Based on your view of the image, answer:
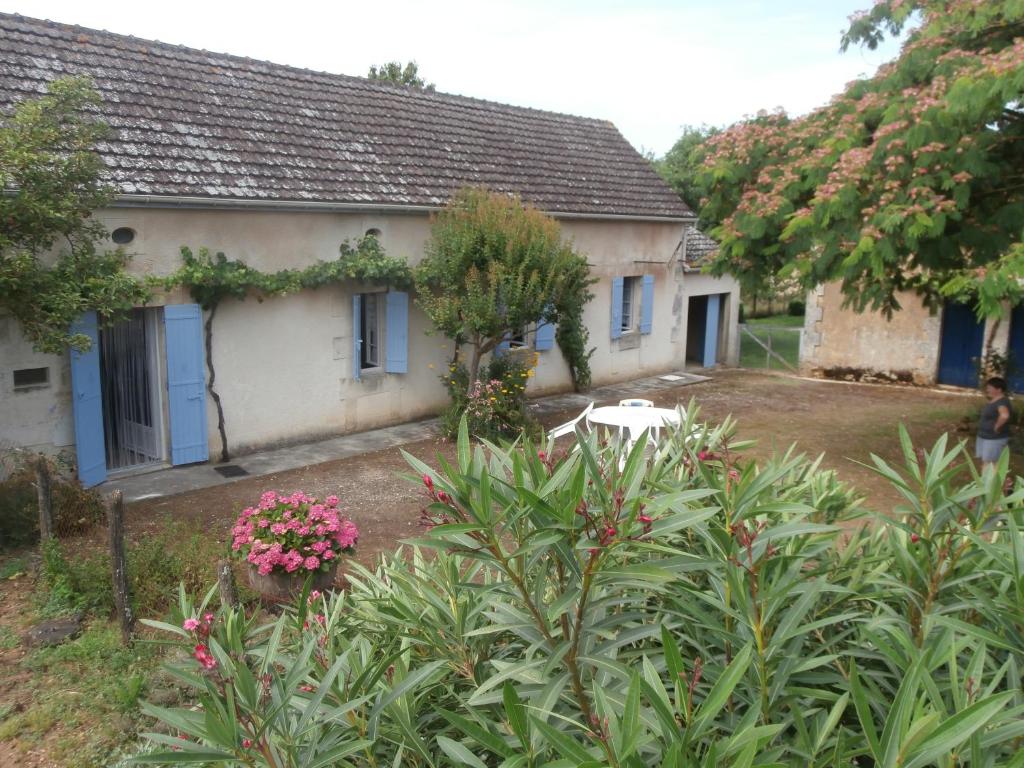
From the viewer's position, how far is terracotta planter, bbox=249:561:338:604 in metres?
5.82

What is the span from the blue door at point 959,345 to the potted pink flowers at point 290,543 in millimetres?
14425

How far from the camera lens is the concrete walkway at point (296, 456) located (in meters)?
9.17

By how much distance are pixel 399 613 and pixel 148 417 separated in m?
8.64

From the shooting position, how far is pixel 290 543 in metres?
5.78

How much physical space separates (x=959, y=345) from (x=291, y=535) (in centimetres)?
1502

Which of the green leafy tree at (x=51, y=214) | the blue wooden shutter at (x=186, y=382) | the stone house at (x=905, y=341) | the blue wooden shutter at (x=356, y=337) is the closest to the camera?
the green leafy tree at (x=51, y=214)

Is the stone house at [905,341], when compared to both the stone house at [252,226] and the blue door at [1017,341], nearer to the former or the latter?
the blue door at [1017,341]

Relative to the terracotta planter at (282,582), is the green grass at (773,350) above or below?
above

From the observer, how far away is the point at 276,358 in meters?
10.7

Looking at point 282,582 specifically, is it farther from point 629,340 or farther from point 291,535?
point 629,340

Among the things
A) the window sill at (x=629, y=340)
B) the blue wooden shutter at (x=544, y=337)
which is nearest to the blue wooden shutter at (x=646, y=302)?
the window sill at (x=629, y=340)

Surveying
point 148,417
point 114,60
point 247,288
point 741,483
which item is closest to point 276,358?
point 247,288

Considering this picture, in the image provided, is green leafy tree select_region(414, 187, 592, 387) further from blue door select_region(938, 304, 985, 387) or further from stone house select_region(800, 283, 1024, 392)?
blue door select_region(938, 304, 985, 387)

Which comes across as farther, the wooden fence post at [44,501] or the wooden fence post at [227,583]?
the wooden fence post at [44,501]
